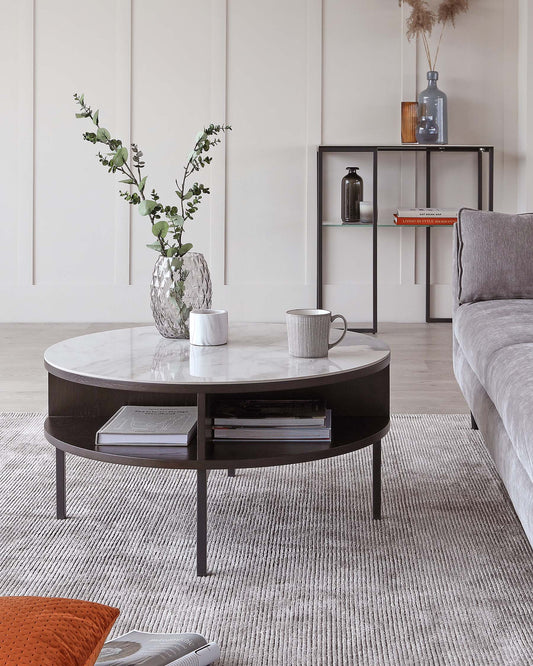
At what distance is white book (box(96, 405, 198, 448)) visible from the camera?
1739 mm

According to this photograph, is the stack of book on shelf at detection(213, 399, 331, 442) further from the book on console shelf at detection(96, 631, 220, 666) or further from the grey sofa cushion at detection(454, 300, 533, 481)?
the book on console shelf at detection(96, 631, 220, 666)

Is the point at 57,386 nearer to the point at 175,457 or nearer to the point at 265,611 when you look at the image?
the point at 175,457

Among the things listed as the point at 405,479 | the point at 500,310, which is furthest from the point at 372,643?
the point at 500,310

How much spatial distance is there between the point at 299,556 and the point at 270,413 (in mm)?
312

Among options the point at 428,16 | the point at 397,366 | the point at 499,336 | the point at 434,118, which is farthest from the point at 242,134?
the point at 499,336

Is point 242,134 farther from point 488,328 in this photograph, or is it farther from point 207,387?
point 207,387

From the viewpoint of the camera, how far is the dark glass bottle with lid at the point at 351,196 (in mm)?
4742

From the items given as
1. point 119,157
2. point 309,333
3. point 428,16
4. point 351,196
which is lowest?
point 309,333

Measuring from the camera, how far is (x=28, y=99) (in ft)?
16.3

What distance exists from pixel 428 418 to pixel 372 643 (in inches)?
60.1

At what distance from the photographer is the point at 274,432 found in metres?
1.80

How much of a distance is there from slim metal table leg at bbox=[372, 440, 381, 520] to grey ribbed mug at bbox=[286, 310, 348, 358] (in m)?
0.27

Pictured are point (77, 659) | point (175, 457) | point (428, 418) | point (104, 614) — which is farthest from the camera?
point (428, 418)

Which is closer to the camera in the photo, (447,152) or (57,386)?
(57,386)
